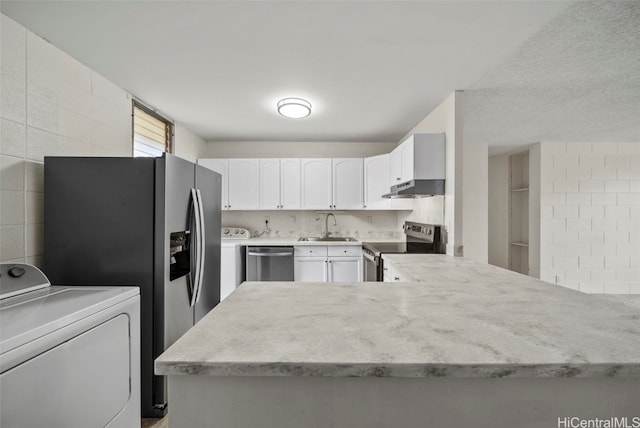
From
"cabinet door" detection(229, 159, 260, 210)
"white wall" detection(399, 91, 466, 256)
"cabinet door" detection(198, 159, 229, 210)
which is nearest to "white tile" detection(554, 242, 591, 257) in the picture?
"white wall" detection(399, 91, 466, 256)

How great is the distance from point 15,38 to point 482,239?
17.3 ft

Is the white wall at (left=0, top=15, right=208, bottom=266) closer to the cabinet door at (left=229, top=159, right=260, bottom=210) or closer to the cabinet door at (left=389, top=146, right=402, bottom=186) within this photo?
the cabinet door at (left=229, top=159, right=260, bottom=210)

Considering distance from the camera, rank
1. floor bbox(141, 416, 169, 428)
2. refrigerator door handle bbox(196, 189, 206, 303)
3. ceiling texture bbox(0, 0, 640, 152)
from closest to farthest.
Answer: ceiling texture bbox(0, 0, 640, 152)
floor bbox(141, 416, 169, 428)
refrigerator door handle bbox(196, 189, 206, 303)

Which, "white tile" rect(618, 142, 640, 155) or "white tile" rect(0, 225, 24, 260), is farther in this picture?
"white tile" rect(618, 142, 640, 155)

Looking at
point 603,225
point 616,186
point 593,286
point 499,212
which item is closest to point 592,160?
point 616,186

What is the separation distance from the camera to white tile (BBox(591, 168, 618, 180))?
4.75 m

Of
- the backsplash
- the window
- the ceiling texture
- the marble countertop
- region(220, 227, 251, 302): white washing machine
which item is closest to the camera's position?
the marble countertop

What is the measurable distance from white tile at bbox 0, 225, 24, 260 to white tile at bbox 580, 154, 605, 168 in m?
6.79

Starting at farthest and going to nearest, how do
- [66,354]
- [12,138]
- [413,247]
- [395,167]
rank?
[395,167] < [413,247] < [12,138] < [66,354]

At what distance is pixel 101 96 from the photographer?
2.40 meters

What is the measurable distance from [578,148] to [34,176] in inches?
265

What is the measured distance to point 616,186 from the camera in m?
4.74

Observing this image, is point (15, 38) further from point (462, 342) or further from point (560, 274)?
point (560, 274)

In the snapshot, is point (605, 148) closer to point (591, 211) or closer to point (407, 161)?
point (591, 211)
